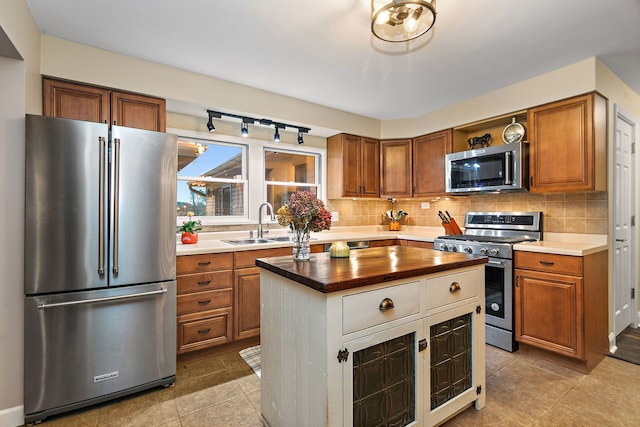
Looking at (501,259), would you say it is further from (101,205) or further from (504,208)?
(101,205)

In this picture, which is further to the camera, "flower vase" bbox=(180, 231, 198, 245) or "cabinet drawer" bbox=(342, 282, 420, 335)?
"flower vase" bbox=(180, 231, 198, 245)

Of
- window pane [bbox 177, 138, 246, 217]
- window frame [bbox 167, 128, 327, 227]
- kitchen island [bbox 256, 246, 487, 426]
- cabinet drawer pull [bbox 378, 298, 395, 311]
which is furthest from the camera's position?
window frame [bbox 167, 128, 327, 227]

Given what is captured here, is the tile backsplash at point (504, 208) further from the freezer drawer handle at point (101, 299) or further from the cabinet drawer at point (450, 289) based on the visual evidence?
the freezer drawer handle at point (101, 299)

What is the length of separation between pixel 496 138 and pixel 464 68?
1.22 metres

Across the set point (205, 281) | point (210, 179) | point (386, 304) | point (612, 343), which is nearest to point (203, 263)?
point (205, 281)

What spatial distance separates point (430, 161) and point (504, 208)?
103 centimetres

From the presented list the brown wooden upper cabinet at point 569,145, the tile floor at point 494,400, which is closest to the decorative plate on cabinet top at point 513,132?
the brown wooden upper cabinet at point 569,145

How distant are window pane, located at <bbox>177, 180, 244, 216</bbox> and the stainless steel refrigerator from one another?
3.43 ft

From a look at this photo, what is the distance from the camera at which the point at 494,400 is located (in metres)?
1.96

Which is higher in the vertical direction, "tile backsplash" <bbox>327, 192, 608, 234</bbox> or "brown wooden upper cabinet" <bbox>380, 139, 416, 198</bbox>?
"brown wooden upper cabinet" <bbox>380, 139, 416, 198</bbox>

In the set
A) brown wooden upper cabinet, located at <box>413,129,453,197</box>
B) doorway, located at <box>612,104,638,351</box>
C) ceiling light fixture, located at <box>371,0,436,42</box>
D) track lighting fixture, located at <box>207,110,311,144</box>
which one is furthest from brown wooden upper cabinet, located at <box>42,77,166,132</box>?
doorway, located at <box>612,104,638,351</box>

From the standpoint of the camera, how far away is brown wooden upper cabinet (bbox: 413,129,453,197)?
145 inches

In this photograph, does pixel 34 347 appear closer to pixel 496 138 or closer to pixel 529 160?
pixel 529 160

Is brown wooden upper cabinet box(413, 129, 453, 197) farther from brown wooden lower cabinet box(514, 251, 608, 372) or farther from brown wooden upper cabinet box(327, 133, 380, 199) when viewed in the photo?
brown wooden lower cabinet box(514, 251, 608, 372)
